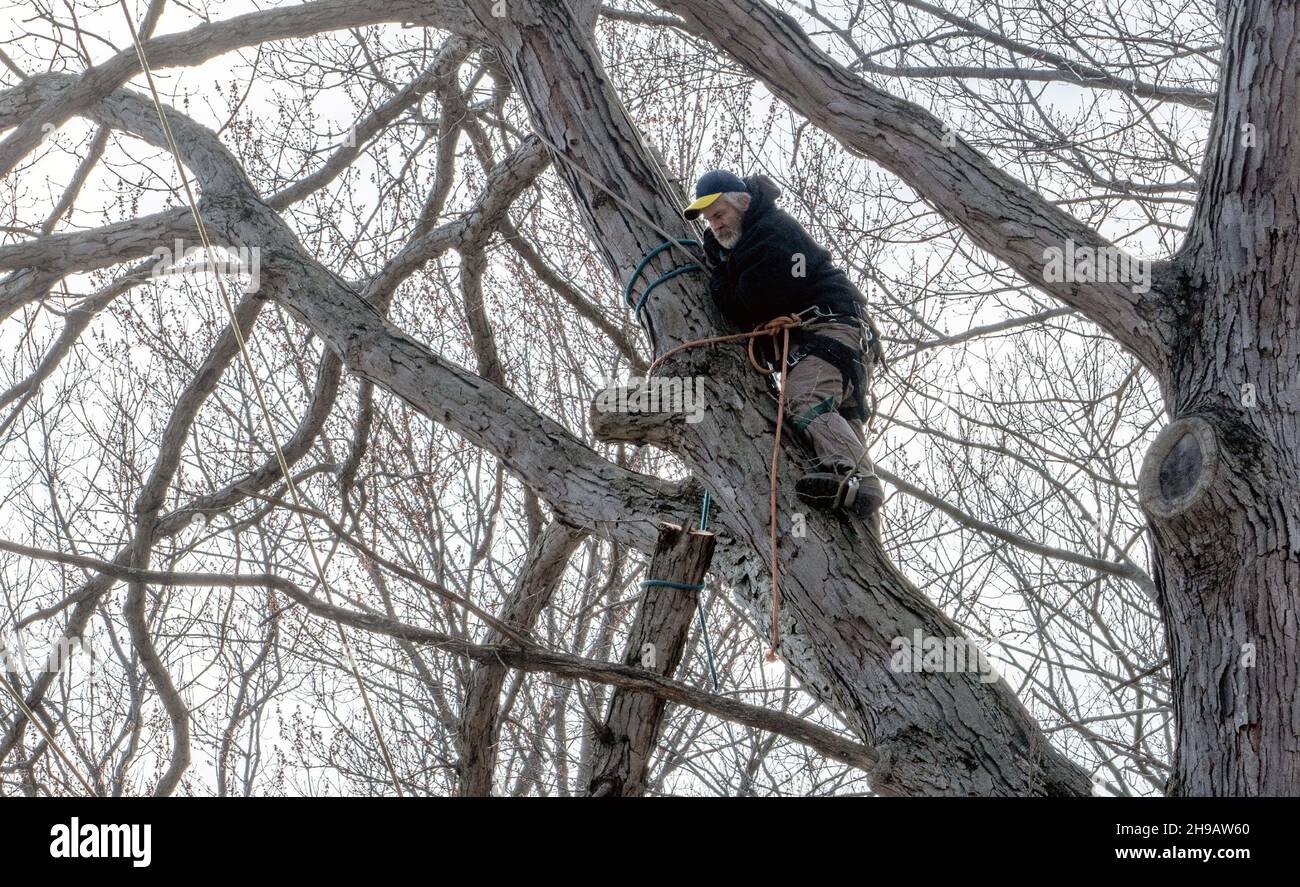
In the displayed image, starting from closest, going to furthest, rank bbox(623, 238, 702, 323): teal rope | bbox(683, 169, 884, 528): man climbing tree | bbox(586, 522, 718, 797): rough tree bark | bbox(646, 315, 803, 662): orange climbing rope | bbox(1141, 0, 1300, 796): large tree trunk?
bbox(1141, 0, 1300, 796): large tree trunk → bbox(646, 315, 803, 662): orange climbing rope → bbox(586, 522, 718, 797): rough tree bark → bbox(683, 169, 884, 528): man climbing tree → bbox(623, 238, 702, 323): teal rope

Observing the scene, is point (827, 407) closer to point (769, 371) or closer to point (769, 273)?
point (769, 371)

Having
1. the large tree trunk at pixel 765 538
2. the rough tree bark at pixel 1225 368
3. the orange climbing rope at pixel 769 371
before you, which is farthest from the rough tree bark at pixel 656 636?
the rough tree bark at pixel 1225 368

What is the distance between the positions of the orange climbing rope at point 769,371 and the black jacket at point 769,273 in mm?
57

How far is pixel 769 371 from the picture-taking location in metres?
3.29

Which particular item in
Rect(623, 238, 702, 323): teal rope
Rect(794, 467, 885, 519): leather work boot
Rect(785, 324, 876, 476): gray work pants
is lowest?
Rect(794, 467, 885, 519): leather work boot

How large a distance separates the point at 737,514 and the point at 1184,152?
3871mm

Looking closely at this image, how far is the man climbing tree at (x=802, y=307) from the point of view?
3.15 m

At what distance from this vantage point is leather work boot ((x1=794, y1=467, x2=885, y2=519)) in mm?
2900

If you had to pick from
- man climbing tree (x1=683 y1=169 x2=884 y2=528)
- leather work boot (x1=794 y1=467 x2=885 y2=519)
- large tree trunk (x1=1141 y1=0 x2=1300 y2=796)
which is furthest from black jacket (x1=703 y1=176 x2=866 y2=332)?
large tree trunk (x1=1141 y1=0 x2=1300 y2=796)

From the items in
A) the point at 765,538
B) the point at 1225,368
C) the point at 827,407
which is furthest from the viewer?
the point at 827,407

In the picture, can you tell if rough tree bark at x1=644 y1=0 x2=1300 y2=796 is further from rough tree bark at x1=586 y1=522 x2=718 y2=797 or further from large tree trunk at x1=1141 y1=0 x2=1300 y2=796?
rough tree bark at x1=586 y1=522 x2=718 y2=797

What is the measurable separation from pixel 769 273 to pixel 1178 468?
126 cm

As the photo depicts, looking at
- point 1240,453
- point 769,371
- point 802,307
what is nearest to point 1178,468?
point 1240,453

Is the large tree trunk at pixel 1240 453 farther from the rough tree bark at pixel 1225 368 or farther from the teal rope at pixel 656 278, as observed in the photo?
the teal rope at pixel 656 278
